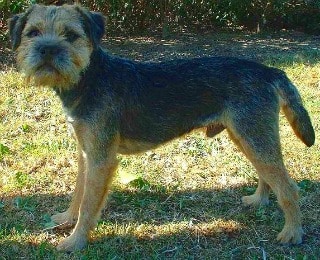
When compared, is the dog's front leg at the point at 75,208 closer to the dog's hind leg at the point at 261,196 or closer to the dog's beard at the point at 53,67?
the dog's beard at the point at 53,67

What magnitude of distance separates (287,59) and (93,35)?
20.8 feet

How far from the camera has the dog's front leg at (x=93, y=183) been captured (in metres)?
4.50

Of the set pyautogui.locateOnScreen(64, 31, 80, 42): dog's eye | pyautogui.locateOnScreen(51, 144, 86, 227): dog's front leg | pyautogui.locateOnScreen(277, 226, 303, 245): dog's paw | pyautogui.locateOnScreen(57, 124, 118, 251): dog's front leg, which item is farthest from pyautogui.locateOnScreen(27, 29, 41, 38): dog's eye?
pyautogui.locateOnScreen(277, 226, 303, 245): dog's paw

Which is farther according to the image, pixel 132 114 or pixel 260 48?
pixel 260 48

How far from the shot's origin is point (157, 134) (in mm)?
4812

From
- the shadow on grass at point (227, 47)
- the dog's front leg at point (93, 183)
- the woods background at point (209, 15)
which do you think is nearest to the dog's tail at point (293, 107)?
the dog's front leg at point (93, 183)

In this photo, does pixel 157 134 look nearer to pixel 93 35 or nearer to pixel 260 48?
pixel 93 35

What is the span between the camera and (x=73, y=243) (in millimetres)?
4633

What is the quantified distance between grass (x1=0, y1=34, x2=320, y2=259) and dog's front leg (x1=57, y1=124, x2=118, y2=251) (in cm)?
14

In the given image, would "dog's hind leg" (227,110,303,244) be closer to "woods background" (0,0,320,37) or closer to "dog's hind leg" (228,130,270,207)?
"dog's hind leg" (228,130,270,207)

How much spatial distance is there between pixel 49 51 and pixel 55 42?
0.35 feet

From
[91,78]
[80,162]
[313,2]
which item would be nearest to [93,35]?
[91,78]

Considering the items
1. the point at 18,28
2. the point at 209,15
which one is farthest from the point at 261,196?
the point at 209,15

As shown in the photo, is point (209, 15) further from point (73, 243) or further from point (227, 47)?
point (73, 243)
